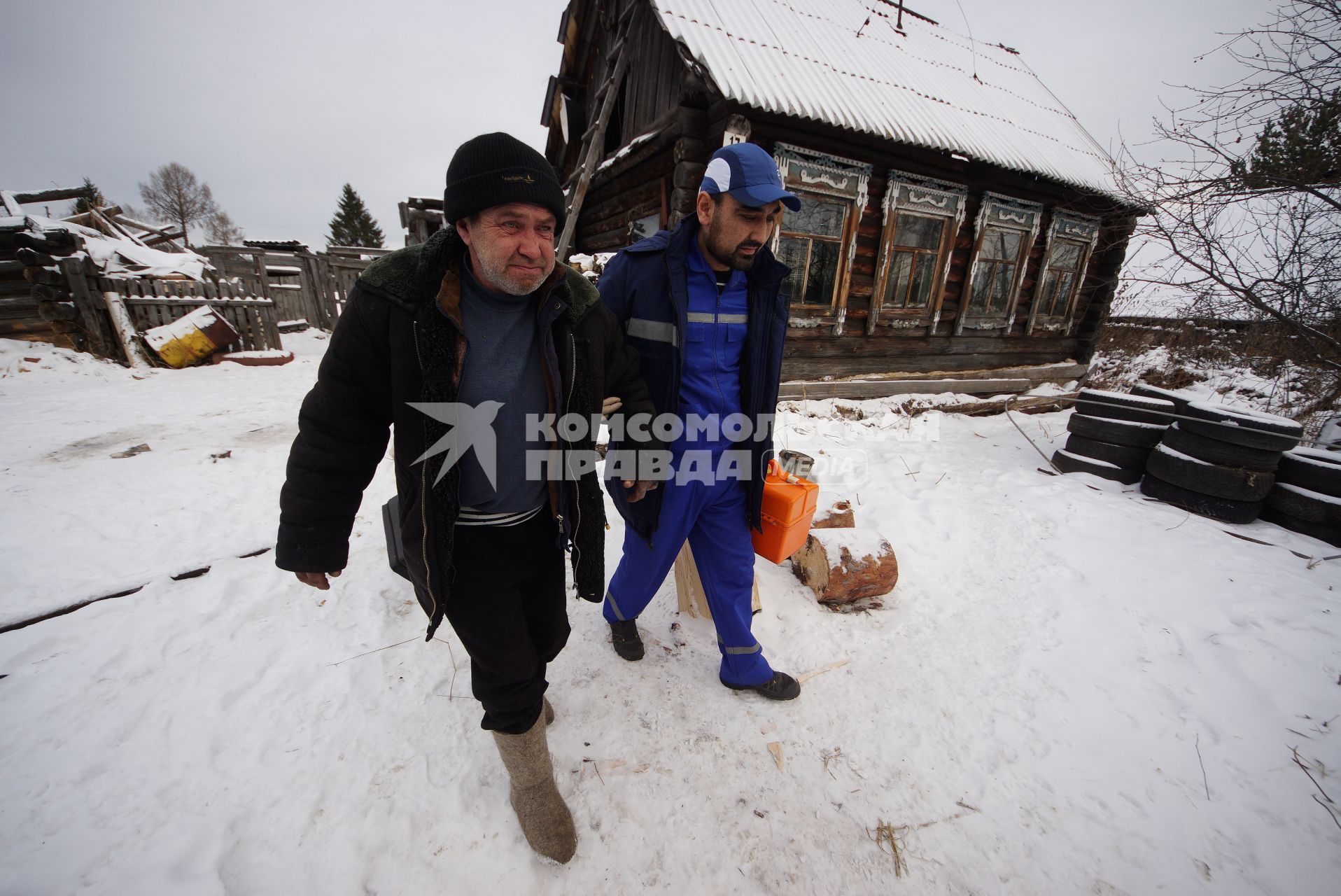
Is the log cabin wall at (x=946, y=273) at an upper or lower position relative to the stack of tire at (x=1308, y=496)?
upper

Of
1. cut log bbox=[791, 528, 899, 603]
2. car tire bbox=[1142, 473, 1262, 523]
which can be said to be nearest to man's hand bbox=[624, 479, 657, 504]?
cut log bbox=[791, 528, 899, 603]

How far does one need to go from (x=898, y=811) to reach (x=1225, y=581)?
2936 millimetres

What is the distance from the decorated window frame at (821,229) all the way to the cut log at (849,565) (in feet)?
12.5

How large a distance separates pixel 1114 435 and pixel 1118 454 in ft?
0.60

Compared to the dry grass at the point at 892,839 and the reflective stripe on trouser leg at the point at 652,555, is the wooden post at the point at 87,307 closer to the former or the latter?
the reflective stripe on trouser leg at the point at 652,555

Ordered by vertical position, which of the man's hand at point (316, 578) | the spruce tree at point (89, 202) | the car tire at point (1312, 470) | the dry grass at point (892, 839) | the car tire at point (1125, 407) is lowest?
the dry grass at point (892, 839)

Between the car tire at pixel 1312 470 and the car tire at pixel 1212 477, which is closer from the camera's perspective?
the car tire at pixel 1312 470

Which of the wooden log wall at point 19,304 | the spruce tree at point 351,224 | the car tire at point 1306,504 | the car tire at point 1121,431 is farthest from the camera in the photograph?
the spruce tree at point 351,224

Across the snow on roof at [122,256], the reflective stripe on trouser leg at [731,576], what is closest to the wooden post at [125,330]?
the snow on roof at [122,256]

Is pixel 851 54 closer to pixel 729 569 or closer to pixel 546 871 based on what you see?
pixel 729 569

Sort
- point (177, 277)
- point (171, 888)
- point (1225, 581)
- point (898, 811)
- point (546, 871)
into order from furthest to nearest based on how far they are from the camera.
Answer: point (177, 277) → point (1225, 581) → point (898, 811) → point (546, 871) → point (171, 888)

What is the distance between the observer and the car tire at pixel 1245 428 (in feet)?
11.2

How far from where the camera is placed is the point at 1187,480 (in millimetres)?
3773

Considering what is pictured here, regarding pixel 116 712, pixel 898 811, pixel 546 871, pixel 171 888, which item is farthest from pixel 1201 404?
pixel 116 712
